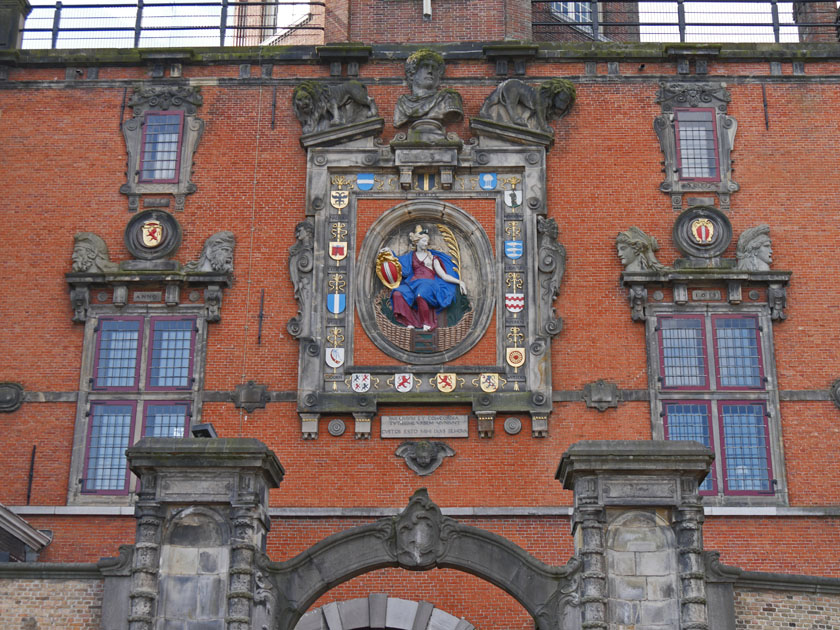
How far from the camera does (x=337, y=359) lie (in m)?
24.4

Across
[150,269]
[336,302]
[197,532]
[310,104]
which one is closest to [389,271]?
[336,302]

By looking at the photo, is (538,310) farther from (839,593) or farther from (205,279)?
(839,593)

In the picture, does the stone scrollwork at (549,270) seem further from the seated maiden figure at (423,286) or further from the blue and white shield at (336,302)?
the blue and white shield at (336,302)

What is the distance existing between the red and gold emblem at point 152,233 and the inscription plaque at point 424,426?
17.5 feet

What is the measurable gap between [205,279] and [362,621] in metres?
6.60

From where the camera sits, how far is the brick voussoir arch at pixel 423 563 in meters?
17.8

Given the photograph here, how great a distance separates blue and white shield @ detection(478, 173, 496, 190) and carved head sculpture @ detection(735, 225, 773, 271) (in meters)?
4.47

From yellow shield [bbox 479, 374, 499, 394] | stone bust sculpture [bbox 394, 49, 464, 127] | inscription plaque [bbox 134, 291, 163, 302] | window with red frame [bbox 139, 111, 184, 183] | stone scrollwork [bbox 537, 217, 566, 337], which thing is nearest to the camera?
yellow shield [bbox 479, 374, 499, 394]

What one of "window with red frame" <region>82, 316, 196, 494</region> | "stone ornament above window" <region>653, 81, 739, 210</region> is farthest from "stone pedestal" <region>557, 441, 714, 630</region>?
"window with red frame" <region>82, 316, 196, 494</region>

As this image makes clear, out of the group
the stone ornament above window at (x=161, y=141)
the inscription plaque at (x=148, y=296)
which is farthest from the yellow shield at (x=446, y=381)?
the stone ornament above window at (x=161, y=141)

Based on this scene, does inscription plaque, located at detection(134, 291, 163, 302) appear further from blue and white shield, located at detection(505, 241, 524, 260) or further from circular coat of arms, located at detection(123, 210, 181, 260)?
blue and white shield, located at detection(505, 241, 524, 260)

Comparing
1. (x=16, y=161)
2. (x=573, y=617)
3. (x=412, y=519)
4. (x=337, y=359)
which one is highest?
(x=16, y=161)

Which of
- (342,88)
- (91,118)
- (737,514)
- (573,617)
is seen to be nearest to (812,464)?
(737,514)

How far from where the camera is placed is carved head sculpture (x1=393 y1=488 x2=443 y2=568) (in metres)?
18.1
